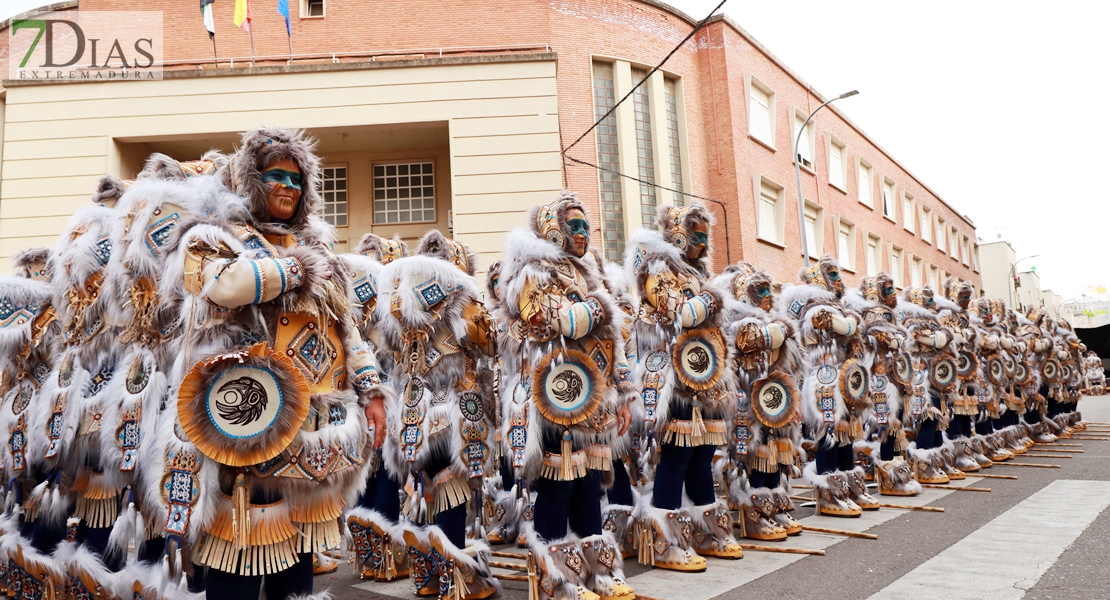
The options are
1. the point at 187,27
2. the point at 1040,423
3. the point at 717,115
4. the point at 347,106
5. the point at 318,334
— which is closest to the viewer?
the point at 318,334

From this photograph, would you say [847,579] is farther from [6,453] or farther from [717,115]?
[717,115]

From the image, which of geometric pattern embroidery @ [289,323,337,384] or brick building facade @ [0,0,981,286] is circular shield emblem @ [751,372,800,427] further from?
brick building facade @ [0,0,981,286]

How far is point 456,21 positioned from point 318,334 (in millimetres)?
16956

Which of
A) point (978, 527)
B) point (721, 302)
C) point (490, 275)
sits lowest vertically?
point (978, 527)

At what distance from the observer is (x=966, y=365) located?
955 centimetres

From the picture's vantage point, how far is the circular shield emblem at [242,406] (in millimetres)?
2461

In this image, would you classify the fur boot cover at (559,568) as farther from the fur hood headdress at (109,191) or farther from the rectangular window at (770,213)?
the rectangular window at (770,213)

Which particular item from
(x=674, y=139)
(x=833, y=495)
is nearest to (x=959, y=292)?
(x=833, y=495)

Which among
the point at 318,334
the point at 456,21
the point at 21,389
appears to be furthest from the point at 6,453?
the point at 456,21

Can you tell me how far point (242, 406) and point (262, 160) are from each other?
3.02 feet

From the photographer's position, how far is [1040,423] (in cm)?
1227

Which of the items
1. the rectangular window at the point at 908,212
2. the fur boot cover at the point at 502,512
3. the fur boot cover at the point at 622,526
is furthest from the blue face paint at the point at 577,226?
the rectangular window at the point at 908,212

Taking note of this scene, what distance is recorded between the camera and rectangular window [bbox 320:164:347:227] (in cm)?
1742

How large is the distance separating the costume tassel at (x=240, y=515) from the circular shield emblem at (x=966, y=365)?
30.5 feet
